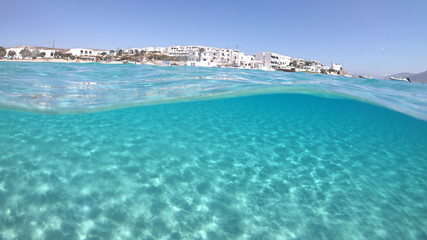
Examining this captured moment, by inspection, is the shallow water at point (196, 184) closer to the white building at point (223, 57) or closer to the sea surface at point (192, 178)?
the sea surface at point (192, 178)

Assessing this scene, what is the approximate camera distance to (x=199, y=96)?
15023mm

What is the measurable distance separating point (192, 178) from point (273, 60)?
93.9m

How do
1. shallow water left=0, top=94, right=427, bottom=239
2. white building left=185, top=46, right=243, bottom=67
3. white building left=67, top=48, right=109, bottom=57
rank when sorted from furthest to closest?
white building left=67, top=48, right=109, bottom=57 → white building left=185, top=46, right=243, bottom=67 → shallow water left=0, top=94, right=427, bottom=239

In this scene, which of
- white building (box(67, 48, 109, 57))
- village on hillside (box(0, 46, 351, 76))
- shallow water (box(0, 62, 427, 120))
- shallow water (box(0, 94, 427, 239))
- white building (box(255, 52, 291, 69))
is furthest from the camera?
white building (box(67, 48, 109, 57))

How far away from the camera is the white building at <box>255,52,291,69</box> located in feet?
297

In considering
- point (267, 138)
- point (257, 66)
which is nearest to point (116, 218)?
point (267, 138)

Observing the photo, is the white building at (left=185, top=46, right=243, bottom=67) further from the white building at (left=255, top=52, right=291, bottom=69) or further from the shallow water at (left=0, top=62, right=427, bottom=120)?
the shallow water at (left=0, top=62, right=427, bottom=120)

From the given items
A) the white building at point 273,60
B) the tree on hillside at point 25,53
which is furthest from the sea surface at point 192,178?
the tree on hillside at point 25,53

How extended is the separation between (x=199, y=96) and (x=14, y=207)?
1173 centimetres

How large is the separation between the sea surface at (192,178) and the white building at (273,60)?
8402cm

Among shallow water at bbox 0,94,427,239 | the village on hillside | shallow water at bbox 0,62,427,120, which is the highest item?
the village on hillside

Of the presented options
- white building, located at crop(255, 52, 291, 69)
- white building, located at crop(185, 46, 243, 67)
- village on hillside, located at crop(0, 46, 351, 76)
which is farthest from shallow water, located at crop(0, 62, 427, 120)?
white building, located at crop(255, 52, 291, 69)

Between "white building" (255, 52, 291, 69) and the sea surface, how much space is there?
8402 cm

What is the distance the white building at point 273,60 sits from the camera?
90.5m
